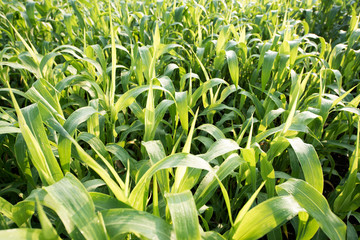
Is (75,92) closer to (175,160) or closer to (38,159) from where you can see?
(38,159)

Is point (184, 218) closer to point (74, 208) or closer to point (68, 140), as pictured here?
point (74, 208)

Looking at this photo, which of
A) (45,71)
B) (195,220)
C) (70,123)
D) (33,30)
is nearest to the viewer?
(195,220)

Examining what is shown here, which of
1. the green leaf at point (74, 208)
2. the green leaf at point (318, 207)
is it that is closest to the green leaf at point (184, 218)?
the green leaf at point (74, 208)

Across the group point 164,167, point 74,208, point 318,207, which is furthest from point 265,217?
point 74,208

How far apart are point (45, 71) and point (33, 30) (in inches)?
40.8

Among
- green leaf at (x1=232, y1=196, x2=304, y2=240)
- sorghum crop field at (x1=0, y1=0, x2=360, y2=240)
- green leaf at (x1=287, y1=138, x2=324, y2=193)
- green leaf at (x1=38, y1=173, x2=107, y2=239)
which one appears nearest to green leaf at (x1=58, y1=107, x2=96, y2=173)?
sorghum crop field at (x1=0, y1=0, x2=360, y2=240)

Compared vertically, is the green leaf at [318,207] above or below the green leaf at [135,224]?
below

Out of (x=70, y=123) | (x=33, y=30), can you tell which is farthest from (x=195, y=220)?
(x=33, y=30)

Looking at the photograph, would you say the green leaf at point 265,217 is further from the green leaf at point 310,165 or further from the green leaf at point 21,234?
the green leaf at point 21,234

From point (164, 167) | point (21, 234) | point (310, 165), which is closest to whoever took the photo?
point (21, 234)

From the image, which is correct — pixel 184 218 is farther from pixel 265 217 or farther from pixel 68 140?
pixel 68 140

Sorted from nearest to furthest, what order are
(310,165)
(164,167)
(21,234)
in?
(21,234), (164,167), (310,165)

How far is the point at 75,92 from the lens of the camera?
1.18 meters

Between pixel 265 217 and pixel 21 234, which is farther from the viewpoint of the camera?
pixel 265 217
